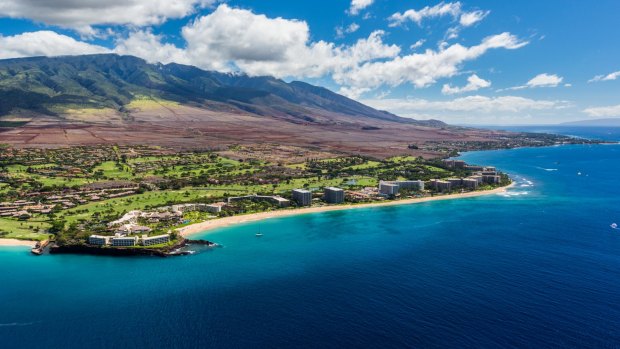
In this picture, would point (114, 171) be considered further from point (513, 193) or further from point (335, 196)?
point (513, 193)

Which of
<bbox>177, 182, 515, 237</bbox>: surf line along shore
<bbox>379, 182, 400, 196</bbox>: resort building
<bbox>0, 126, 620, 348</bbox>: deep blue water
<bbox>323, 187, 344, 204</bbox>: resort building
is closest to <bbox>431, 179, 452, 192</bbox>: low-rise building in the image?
<bbox>177, 182, 515, 237</bbox>: surf line along shore

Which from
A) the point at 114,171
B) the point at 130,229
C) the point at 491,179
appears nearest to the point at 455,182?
the point at 491,179

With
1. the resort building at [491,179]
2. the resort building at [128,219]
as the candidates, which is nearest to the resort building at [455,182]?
→ the resort building at [491,179]

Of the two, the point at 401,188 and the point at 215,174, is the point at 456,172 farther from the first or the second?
the point at 215,174

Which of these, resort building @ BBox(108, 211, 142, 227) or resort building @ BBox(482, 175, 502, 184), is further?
resort building @ BBox(482, 175, 502, 184)

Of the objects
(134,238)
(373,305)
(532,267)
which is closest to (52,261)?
(134,238)

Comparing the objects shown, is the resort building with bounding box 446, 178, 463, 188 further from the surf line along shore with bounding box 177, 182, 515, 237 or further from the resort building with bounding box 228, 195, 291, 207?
the resort building with bounding box 228, 195, 291, 207
